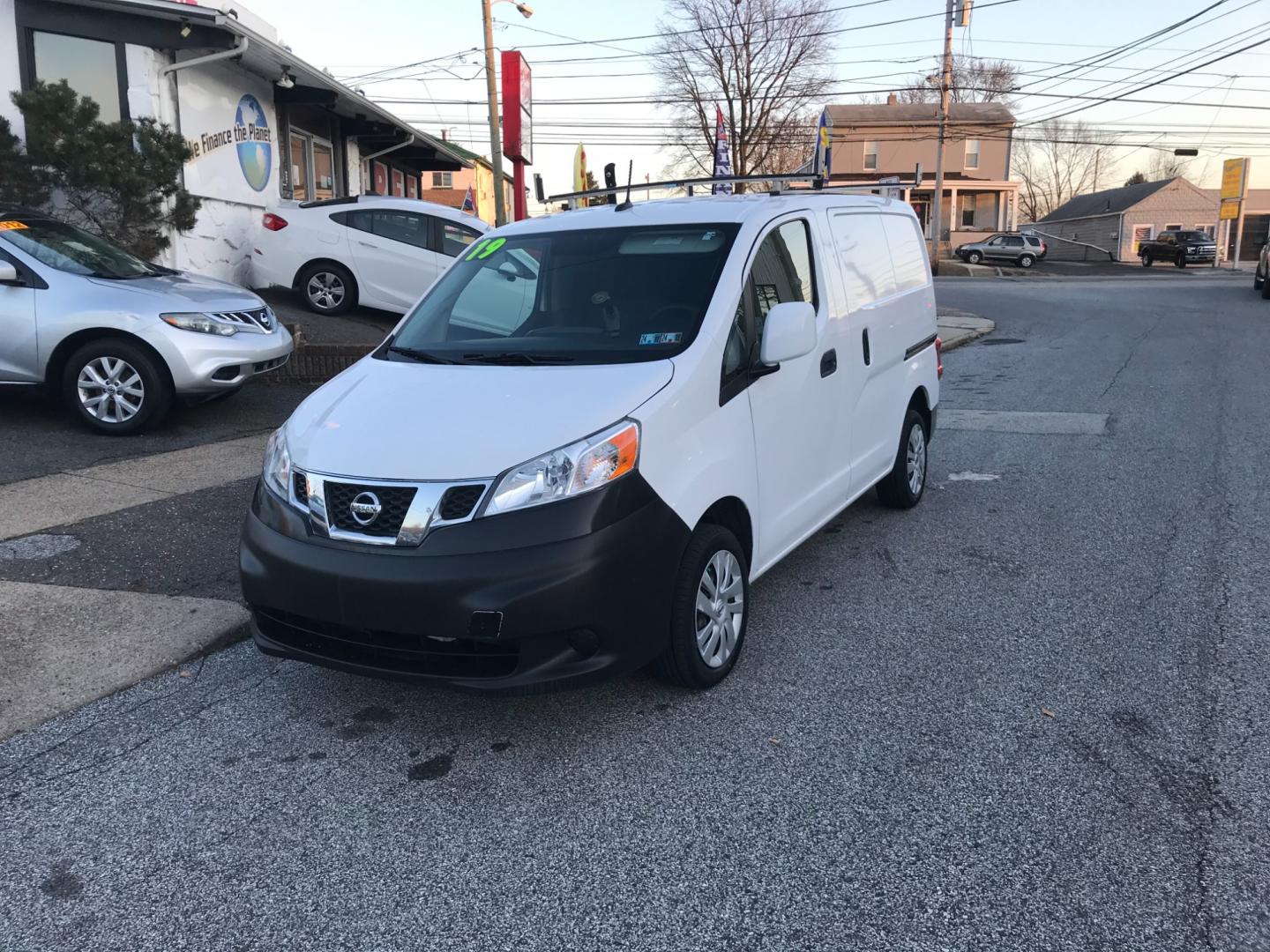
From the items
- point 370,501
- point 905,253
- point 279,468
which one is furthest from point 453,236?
point 370,501

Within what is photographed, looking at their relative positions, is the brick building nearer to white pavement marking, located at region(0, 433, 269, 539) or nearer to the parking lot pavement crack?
the parking lot pavement crack

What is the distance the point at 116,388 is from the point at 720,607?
5.92 meters

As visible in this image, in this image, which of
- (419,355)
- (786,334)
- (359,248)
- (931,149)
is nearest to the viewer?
(786,334)

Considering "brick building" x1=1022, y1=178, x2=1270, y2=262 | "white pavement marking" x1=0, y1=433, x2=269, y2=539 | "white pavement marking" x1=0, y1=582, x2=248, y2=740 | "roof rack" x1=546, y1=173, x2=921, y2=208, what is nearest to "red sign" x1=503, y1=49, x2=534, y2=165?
"white pavement marking" x1=0, y1=433, x2=269, y2=539

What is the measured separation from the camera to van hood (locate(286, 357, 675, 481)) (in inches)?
133

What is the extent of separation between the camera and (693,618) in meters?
3.71

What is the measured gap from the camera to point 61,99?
10.4 meters

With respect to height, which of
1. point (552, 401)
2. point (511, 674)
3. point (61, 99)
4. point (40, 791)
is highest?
point (61, 99)

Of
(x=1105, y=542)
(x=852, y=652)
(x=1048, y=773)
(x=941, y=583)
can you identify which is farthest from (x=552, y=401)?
(x=1105, y=542)

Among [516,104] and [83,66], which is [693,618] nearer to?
[83,66]

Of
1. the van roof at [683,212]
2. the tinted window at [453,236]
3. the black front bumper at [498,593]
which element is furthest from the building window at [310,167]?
the black front bumper at [498,593]

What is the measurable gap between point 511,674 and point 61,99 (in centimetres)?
997

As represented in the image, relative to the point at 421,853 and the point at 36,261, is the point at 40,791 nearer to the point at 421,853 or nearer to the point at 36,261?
the point at 421,853

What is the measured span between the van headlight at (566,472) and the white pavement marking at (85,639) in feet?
6.57
